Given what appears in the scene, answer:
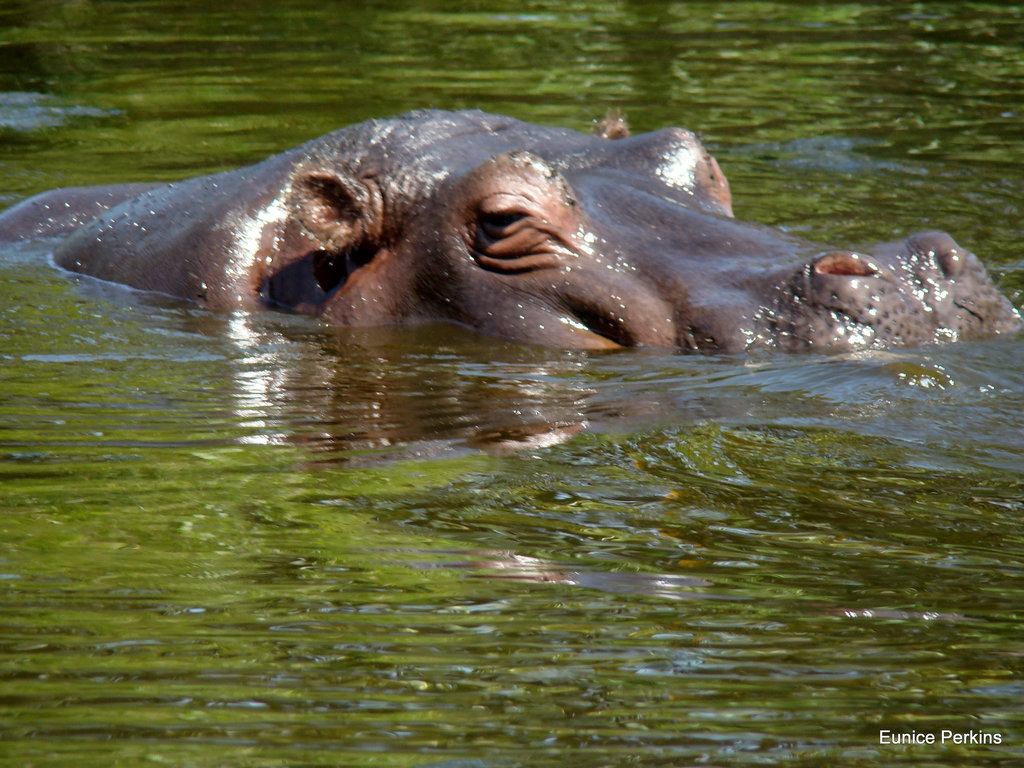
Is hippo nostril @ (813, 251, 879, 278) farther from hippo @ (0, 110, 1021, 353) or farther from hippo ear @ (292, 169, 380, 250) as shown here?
hippo ear @ (292, 169, 380, 250)

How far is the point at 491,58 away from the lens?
12.6 m

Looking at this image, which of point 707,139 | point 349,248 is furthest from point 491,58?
point 349,248

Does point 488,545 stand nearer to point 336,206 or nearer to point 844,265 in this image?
point 844,265

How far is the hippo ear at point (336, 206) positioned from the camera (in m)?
5.82

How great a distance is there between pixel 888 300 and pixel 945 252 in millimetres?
309

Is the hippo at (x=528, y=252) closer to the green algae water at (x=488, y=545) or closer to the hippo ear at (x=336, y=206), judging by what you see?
the hippo ear at (x=336, y=206)

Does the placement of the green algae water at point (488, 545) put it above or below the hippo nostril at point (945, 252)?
below

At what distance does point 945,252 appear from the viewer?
5090mm

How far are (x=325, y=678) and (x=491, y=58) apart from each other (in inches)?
415

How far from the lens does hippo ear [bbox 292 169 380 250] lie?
5.82 meters

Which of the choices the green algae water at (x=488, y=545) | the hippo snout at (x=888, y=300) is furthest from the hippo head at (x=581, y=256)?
the green algae water at (x=488, y=545)

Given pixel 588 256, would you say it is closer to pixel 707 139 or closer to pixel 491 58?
pixel 707 139

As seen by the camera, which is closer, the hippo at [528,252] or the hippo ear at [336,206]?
the hippo at [528,252]

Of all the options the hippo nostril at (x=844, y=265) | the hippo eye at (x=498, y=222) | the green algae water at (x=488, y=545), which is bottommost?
the green algae water at (x=488, y=545)
